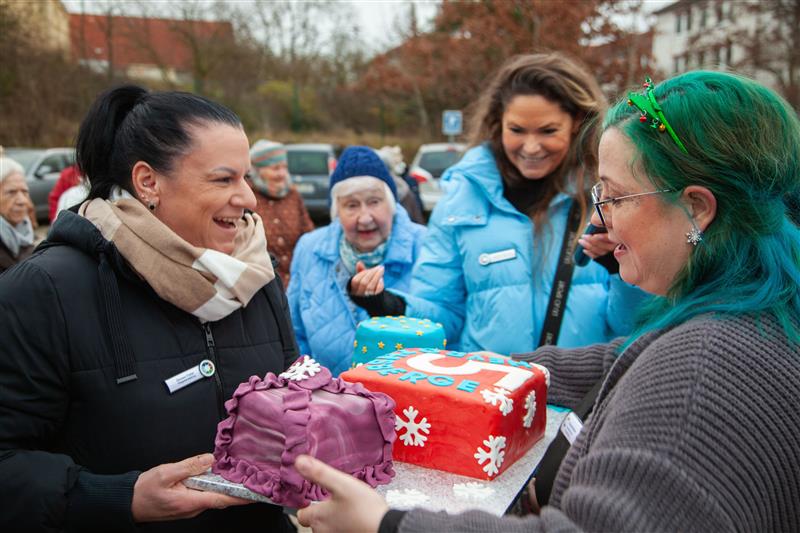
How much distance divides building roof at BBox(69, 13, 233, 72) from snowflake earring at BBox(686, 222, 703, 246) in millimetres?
28538

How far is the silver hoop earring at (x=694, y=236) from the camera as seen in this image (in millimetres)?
1356

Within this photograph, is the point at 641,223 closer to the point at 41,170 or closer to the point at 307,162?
the point at 307,162

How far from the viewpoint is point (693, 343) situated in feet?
3.89

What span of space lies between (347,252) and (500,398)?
2.20 metres

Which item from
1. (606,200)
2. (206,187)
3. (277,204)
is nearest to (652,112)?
(606,200)

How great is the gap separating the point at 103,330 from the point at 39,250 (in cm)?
31

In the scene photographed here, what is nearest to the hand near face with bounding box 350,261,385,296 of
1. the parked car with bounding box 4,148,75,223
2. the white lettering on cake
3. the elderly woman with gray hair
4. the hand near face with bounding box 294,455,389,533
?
the white lettering on cake

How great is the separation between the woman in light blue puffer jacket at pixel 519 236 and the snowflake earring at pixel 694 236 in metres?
1.12

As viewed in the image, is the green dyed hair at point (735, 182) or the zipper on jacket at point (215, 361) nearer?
the green dyed hair at point (735, 182)

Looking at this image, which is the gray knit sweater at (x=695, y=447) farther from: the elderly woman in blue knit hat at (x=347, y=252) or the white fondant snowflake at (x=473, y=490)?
the elderly woman in blue knit hat at (x=347, y=252)

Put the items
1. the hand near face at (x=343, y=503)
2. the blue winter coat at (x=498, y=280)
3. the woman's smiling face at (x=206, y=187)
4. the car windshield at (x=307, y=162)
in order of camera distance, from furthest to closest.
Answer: the car windshield at (x=307, y=162), the blue winter coat at (x=498, y=280), the woman's smiling face at (x=206, y=187), the hand near face at (x=343, y=503)

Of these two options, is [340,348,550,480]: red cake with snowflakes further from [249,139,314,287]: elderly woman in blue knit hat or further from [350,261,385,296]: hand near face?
[249,139,314,287]: elderly woman in blue knit hat

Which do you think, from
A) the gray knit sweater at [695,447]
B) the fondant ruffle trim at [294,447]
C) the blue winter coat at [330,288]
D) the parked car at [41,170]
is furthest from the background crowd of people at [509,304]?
the parked car at [41,170]

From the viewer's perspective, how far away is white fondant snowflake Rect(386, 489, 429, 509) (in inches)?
55.7
